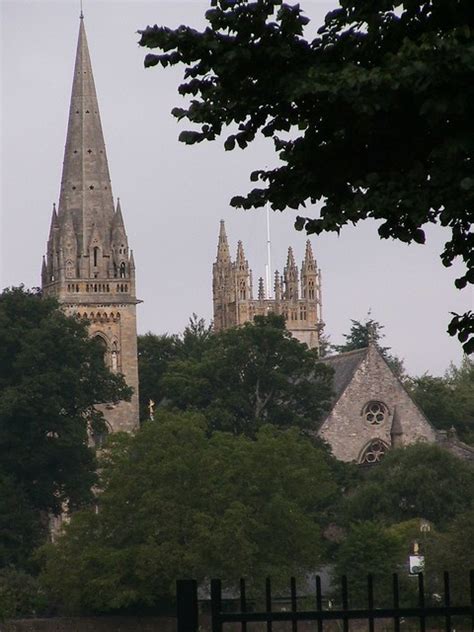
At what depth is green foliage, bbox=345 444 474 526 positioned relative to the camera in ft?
295

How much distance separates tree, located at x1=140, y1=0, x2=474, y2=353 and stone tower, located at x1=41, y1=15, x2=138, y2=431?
4596 inches

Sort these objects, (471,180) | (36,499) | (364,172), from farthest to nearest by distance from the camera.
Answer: (36,499)
(364,172)
(471,180)

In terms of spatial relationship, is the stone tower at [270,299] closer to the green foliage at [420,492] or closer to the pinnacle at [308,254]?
the pinnacle at [308,254]

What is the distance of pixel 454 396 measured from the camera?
138875 millimetres

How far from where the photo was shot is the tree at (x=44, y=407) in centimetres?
9844

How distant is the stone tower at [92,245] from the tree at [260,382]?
14441 millimetres

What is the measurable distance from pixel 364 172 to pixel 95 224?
4658 inches

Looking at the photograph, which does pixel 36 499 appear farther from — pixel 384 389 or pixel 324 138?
pixel 324 138

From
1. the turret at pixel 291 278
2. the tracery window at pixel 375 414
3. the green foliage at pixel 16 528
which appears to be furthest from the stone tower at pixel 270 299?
the green foliage at pixel 16 528

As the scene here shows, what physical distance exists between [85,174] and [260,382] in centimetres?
2219

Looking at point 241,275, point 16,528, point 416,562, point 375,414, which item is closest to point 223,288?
point 241,275

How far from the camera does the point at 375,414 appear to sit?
120312mm

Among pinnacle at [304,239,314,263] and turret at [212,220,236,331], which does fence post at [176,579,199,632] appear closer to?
turret at [212,220,236,331]

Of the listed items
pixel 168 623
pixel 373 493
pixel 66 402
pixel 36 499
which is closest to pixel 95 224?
pixel 66 402
